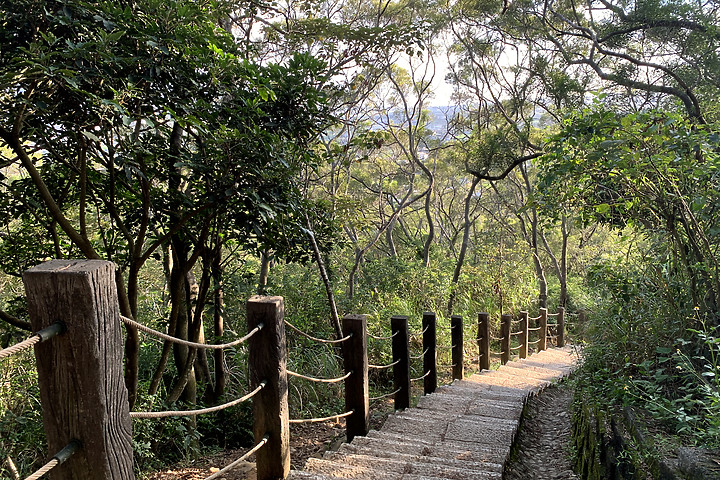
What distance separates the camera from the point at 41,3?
310 cm

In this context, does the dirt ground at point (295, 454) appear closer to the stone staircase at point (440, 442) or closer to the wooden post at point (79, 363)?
the stone staircase at point (440, 442)

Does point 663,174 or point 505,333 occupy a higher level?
point 663,174

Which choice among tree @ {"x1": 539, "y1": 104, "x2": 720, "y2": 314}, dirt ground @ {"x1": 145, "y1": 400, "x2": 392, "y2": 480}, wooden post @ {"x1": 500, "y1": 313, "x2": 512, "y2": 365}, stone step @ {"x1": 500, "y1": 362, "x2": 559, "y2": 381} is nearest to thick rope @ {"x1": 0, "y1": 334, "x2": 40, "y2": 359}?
dirt ground @ {"x1": 145, "y1": 400, "x2": 392, "y2": 480}

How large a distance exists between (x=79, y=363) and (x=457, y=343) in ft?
20.0

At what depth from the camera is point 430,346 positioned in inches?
217

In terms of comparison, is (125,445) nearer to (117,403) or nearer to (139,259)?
(117,403)

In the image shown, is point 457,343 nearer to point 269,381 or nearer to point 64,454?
point 269,381

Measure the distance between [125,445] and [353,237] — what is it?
13953 mm

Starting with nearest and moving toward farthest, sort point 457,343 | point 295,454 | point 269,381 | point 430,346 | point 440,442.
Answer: point 269,381 → point 440,442 → point 295,454 → point 430,346 → point 457,343

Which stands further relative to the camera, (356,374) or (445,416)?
(445,416)

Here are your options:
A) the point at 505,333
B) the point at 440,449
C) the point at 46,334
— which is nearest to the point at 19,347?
the point at 46,334

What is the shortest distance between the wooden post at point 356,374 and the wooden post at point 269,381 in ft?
3.78

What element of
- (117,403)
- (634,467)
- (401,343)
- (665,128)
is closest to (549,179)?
(665,128)

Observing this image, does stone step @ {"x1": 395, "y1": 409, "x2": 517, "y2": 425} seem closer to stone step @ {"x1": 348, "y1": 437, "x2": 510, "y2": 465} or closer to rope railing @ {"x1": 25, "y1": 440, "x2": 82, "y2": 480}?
stone step @ {"x1": 348, "y1": 437, "x2": 510, "y2": 465}
